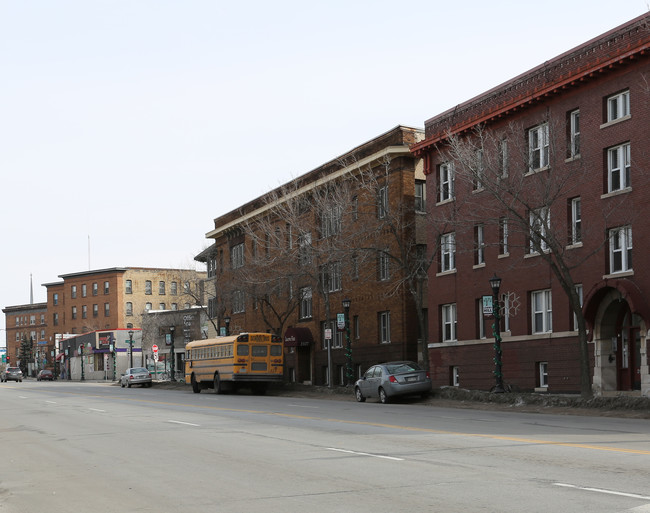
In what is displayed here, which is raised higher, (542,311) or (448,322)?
(542,311)

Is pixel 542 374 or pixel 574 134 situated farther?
pixel 542 374

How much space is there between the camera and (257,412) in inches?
1131

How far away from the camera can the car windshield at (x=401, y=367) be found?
34.9 meters

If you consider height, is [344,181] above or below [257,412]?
above

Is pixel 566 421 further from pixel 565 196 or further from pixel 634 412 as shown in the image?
pixel 565 196

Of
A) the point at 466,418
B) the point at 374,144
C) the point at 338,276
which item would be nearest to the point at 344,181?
the point at 374,144

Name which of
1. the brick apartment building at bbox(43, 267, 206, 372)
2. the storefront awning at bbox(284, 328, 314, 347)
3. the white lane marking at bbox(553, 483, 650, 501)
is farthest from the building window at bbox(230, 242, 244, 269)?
the white lane marking at bbox(553, 483, 650, 501)

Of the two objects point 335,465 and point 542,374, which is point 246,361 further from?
point 335,465

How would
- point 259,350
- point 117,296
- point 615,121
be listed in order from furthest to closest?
point 117,296
point 259,350
point 615,121

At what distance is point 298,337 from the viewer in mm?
55625

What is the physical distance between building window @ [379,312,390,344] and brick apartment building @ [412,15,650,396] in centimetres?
766

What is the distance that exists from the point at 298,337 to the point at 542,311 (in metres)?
22.3

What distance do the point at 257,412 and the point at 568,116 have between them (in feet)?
53.9

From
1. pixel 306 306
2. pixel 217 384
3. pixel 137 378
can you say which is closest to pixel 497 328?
pixel 217 384
